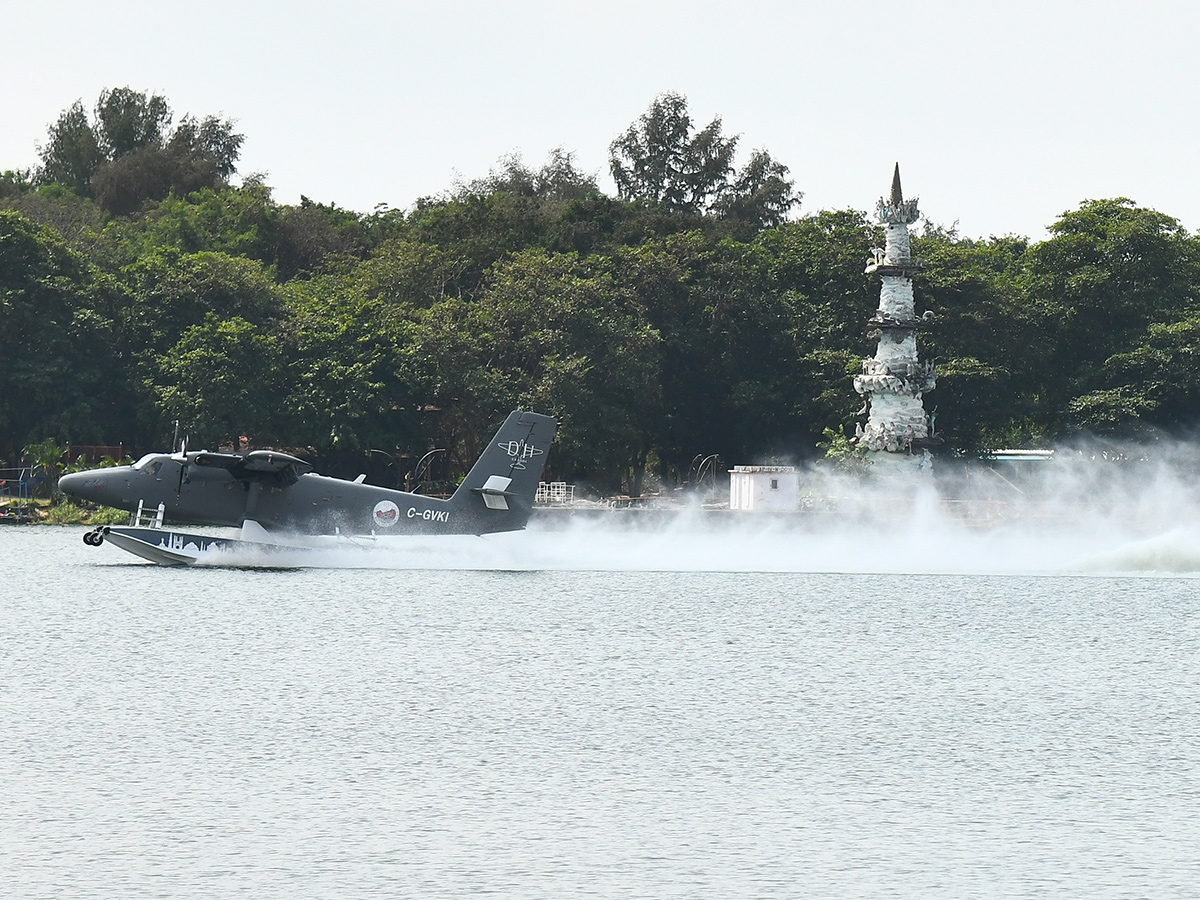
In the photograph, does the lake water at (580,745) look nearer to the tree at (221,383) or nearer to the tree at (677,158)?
the tree at (221,383)

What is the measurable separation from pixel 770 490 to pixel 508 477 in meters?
34.8

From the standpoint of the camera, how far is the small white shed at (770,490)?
77.9 metres

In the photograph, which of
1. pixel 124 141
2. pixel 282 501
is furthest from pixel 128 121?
pixel 282 501

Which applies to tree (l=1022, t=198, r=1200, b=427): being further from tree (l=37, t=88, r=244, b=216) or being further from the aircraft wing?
tree (l=37, t=88, r=244, b=216)

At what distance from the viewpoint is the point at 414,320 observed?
89.8 meters

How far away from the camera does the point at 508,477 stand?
4516 cm

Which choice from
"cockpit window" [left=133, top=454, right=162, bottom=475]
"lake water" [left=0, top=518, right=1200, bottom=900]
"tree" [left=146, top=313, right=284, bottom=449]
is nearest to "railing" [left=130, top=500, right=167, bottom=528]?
"cockpit window" [left=133, top=454, right=162, bottom=475]

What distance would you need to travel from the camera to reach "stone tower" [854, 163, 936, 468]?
7975 cm

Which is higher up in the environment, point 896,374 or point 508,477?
point 896,374

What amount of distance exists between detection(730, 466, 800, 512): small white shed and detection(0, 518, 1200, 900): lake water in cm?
3089

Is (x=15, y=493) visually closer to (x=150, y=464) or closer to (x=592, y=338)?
(x=592, y=338)

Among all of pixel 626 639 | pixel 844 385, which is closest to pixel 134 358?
pixel 844 385

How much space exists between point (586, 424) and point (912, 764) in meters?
60.5

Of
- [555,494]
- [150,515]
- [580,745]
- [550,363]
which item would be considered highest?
[550,363]
